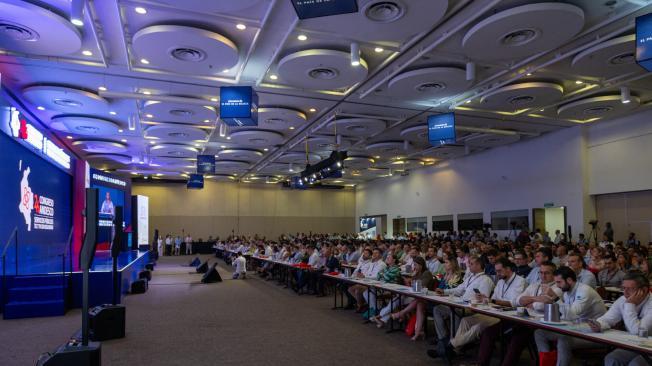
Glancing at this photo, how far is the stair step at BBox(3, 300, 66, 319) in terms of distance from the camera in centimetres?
898

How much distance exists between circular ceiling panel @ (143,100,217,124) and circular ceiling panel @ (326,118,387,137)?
413cm

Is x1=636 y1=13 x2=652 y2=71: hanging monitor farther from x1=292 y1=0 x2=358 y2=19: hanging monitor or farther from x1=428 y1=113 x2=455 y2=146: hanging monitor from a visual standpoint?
x1=428 y1=113 x2=455 y2=146: hanging monitor

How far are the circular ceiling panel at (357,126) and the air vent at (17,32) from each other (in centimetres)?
885

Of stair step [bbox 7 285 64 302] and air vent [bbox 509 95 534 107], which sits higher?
air vent [bbox 509 95 534 107]

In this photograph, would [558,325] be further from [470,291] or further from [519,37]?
[519,37]

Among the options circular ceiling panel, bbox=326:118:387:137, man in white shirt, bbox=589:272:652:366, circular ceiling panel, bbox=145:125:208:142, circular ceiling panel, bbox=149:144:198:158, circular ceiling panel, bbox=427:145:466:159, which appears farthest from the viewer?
circular ceiling panel, bbox=427:145:466:159

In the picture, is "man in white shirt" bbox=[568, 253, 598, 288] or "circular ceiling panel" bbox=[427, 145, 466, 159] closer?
"man in white shirt" bbox=[568, 253, 598, 288]

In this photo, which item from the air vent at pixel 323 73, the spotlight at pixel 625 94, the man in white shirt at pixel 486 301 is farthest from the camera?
the spotlight at pixel 625 94

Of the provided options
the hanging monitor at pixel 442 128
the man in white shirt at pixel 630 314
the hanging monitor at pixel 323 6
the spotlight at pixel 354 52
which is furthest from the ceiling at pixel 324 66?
the man in white shirt at pixel 630 314

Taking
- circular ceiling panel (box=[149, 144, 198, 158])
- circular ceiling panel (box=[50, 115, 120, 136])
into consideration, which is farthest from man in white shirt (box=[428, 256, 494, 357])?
circular ceiling panel (box=[149, 144, 198, 158])

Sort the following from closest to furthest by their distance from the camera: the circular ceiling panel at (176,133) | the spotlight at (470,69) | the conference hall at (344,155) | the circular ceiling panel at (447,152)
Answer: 1. the conference hall at (344,155)
2. the spotlight at (470,69)
3. the circular ceiling panel at (176,133)
4. the circular ceiling panel at (447,152)

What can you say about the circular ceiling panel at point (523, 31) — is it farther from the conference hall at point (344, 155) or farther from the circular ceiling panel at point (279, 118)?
the circular ceiling panel at point (279, 118)

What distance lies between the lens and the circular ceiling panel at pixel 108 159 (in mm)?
23148

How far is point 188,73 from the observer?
10.4 m
